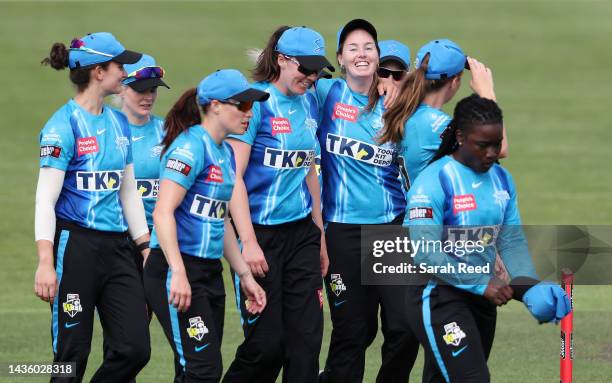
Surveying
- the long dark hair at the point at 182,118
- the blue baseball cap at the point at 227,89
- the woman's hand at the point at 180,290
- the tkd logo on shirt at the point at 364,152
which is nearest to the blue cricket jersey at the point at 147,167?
the tkd logo on shirt at the point at 364,152

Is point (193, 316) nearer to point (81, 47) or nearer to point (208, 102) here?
point (208, 102)

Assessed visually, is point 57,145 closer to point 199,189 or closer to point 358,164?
point 199,189

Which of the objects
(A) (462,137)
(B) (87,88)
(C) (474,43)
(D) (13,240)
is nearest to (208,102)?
(B) (87,88)

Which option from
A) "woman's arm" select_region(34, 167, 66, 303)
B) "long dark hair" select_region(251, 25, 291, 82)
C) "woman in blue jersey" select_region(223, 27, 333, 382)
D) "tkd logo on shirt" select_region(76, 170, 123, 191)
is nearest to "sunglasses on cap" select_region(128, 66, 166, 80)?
"long dark hair" select_region(251, 25, 291, 82)

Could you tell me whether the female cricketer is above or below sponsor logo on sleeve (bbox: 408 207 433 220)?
above

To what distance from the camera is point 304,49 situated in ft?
28.5

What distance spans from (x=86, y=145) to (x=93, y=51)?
61 centimetres

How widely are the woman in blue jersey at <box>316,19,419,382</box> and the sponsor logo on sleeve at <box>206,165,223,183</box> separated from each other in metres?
1.35

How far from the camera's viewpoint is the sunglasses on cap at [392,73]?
30.7 feet

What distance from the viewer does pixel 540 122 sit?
22172mm

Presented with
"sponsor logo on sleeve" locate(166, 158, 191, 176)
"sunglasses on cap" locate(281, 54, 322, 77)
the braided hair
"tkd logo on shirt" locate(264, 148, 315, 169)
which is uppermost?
"sunglasses on cap" locate(281, 54, 322, 77)

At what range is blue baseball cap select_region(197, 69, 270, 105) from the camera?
26.0 feet

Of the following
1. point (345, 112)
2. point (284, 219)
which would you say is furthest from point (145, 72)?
point (284, 219)
